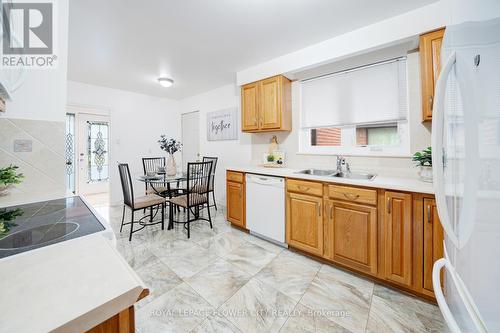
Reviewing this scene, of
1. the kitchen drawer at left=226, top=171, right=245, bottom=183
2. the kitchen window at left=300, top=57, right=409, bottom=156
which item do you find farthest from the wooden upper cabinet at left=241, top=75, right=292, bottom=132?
the kitchen drawer at left=226, top=171, right=245, bottom=183

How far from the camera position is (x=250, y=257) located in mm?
2189

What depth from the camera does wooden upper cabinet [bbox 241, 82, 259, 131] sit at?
294cm

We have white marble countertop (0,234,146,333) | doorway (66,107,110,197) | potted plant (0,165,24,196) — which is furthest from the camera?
doorway (66,107,110,197)

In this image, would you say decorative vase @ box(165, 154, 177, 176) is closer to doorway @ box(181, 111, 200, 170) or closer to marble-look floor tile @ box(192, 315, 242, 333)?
doorway @ box(181, 111, 200, 170)

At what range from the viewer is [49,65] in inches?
53.4

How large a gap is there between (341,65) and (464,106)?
2092 millimetres

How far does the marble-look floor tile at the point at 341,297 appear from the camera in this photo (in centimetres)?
141

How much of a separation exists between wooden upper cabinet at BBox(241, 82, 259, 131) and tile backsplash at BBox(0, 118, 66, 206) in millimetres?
2102

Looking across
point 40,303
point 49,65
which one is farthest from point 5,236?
point 49,65

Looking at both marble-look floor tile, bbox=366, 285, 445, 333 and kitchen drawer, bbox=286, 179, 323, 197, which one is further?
kitchen drawer, bbox=286, 179, 323, 197

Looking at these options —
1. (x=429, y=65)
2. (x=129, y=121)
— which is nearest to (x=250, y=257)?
(x=429, y=65)

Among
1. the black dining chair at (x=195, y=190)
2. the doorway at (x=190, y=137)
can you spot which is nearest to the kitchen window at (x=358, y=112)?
the black dining chair at (x=195, y=190)

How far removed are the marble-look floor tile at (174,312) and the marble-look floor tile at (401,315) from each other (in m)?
1.15

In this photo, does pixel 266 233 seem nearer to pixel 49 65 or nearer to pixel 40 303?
pixel 40 303
